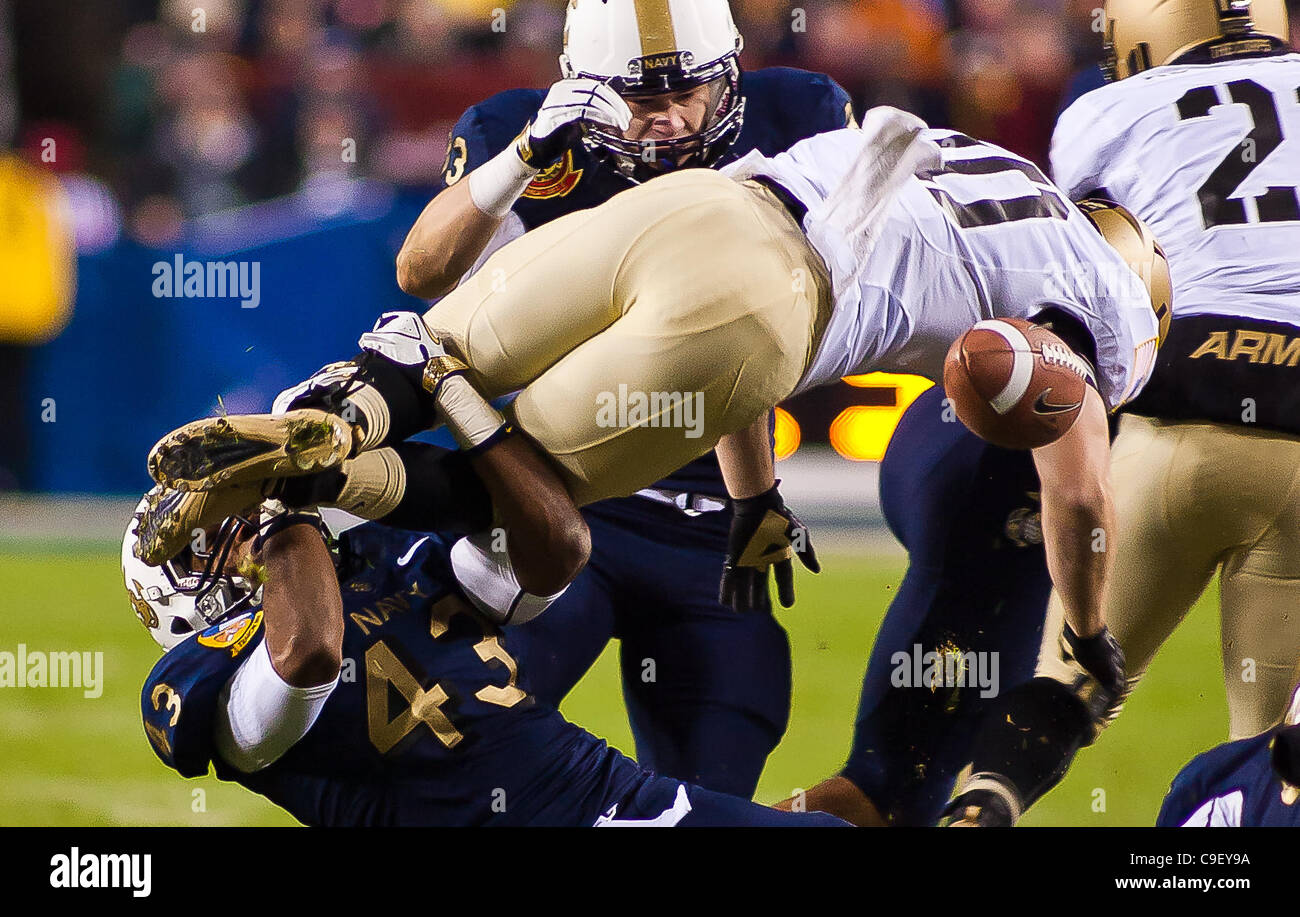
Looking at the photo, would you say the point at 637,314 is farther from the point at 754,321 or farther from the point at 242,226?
the point at 242,226

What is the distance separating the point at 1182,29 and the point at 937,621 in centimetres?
114

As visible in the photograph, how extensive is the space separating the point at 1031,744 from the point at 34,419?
74.4 inches

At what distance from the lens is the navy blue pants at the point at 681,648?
253cm

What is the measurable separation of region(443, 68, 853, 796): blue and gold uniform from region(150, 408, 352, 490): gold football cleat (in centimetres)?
59

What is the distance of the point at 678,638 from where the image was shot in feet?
8.45

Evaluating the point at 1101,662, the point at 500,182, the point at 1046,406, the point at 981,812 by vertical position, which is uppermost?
the point at 500,182

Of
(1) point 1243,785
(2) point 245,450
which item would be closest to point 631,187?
(2) point 245,450

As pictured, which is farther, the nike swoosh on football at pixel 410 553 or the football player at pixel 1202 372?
the football player at pixel 1202 372

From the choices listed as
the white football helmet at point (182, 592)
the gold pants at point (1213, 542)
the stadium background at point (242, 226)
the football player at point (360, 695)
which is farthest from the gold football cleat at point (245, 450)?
the gold pants at point (1213, 542)

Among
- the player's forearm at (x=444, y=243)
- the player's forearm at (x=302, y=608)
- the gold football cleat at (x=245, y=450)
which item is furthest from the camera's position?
the player's forearm at (x=444, y=243)

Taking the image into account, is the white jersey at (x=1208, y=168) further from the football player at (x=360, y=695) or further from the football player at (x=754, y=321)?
the football player at (x=360, y=695)

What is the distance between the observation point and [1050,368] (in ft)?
7.62

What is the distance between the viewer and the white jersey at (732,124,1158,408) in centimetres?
235

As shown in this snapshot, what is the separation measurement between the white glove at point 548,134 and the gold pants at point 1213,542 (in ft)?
3.60
